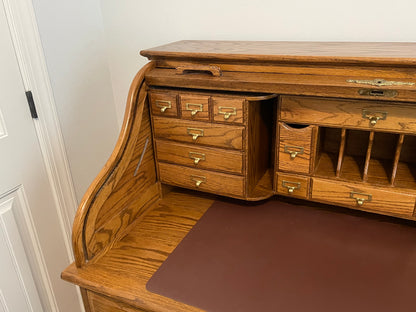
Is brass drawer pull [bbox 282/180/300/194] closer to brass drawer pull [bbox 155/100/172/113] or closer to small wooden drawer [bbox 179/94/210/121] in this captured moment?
small wooden drawer [bbox 179/94/210/121]

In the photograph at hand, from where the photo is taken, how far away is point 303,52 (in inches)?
36.5

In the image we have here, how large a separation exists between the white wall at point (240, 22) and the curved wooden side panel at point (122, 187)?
1.36ft

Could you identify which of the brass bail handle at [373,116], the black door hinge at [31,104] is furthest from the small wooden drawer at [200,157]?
the black door hinge at [31,104]

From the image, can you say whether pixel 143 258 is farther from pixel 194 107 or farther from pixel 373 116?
pixel 373 116

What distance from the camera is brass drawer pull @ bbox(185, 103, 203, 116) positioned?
100 cm

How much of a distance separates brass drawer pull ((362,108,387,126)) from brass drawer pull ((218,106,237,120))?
0.34 metres

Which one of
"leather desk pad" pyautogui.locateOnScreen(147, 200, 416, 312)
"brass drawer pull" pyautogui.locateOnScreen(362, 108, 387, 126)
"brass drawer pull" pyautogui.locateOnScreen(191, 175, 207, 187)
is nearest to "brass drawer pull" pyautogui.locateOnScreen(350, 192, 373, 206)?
"leather desk pad" pyautogui.locateOnScreen(147, 200, 416, 312)

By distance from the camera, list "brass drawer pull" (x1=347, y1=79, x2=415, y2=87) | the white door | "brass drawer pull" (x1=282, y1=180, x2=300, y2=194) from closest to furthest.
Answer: "brass drawer pull" (x1=347, y1=79, x2=415, y2=87), "brass drawer pull" (x1=282, y1=180, x2=300, y2=194), the white door

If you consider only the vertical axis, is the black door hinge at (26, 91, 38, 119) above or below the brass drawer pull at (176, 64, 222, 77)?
below

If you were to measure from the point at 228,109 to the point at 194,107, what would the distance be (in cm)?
11

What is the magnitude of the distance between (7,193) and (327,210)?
1.10 m

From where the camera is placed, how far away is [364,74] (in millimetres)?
832

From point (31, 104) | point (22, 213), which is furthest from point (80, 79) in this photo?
point (22, 213)

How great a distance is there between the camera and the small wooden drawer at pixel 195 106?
3.24 feet
